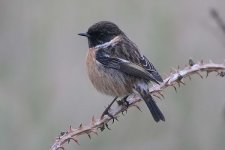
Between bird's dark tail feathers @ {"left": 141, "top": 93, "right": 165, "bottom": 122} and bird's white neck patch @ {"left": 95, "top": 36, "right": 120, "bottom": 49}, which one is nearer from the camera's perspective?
bird's dark tail feathers @ {"left": 141, "top": 93, "right": 165, "bottom": 122}

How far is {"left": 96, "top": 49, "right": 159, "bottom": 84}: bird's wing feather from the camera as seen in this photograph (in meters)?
5.60

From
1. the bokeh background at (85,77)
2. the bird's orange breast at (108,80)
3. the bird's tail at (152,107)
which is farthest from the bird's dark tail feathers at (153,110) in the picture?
the bokeh background at (85,77)

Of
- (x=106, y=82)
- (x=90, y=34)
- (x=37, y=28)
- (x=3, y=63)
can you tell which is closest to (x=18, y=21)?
(x=37, y=28)

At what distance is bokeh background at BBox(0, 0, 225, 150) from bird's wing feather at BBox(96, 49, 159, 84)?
2.35ft

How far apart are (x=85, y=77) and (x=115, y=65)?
1.48 metres

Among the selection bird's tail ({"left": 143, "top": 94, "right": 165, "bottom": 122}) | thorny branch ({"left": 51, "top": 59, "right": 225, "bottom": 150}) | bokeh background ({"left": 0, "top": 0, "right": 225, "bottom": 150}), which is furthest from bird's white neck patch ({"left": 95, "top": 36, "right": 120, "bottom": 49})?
thorny branch ({"left": 51, "top": 59, "right": 225, "bottom": 150})

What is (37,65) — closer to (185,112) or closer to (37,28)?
(37,28)

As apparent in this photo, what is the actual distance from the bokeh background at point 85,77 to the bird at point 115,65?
0.56m

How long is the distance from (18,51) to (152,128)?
71.8 inches

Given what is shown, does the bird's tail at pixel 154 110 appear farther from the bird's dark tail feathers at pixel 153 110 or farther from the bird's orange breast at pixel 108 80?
the bird's orange breast at pixel 108 80

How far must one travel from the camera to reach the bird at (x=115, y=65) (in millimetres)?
5746

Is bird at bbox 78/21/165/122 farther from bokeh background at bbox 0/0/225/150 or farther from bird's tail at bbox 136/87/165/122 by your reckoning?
bokeh background at bbox 0/0/225/150

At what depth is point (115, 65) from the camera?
19.8 ft

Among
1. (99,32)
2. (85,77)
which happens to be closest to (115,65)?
(99,32)
